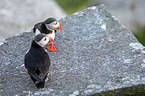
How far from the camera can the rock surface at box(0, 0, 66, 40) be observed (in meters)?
5.60

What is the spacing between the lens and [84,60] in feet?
11.6

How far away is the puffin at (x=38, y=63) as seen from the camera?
9.50 ft

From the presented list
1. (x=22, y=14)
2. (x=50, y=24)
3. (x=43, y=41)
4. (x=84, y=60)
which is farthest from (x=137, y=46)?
(x=22, y=14)

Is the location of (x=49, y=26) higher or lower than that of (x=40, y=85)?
higher

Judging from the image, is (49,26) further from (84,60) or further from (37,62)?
(37,62)

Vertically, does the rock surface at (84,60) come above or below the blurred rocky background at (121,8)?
→ above

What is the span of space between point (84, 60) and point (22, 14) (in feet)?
10.0

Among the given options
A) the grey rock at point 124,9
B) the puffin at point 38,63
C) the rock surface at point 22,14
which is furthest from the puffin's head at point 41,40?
the grey rock at point 124,9

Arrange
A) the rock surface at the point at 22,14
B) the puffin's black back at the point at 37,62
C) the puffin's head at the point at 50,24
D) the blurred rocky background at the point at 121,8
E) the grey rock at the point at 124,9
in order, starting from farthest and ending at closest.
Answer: the grey rock at the point at 124,9
the blurred rocky background at the point at 121,8
the rock surface at the point at 22,14
the puffin's head at the point at 50,24
the puffin's black back at the point at 37,62

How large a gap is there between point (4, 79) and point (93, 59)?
4.02 ft

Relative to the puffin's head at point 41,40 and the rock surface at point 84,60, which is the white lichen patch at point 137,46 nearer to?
the rock surface at point 84,60

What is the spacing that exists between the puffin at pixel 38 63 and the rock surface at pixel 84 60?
227mm

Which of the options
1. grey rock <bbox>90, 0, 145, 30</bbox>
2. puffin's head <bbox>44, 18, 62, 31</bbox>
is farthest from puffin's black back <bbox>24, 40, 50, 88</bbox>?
grey rock <bbox>90, 0, 145, 30</bbox>

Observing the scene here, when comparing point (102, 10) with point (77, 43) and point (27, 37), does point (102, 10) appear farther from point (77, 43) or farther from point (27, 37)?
point (27, 37)
